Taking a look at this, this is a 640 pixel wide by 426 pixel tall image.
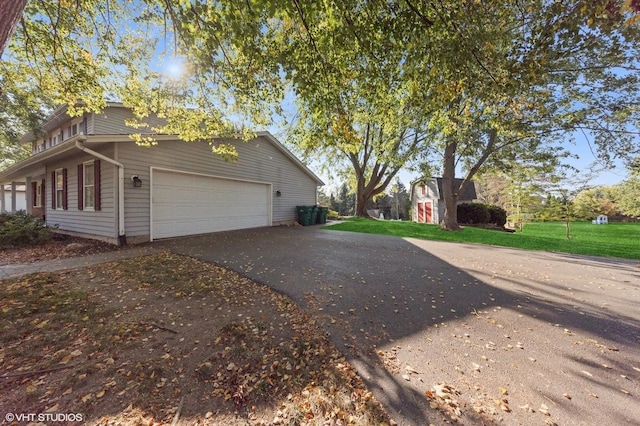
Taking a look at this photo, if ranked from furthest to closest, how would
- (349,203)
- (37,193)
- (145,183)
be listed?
(349,203), (37,193), (145,183)

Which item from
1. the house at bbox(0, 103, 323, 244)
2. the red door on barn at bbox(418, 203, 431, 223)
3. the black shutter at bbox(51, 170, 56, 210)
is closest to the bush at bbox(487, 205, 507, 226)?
the red door on barn at bbox(418, 203, 431, 223)

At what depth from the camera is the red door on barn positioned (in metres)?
24.6

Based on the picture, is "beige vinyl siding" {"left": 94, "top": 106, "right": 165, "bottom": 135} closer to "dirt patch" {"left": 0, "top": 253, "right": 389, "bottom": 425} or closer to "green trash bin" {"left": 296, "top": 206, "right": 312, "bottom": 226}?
"green trash bin" {"left": 296, "top": 206, "right": 312, "bottom": 226}

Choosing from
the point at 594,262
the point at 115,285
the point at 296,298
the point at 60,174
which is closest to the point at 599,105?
the point at 594,262

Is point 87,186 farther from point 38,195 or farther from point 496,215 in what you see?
point 496,215

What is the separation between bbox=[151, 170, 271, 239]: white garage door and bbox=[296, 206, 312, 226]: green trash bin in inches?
81.8

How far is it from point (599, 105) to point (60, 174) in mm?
20088

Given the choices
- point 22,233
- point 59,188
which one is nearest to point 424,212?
point 59,188

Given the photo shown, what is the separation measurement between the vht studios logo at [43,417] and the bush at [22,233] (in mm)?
Answer: 8684

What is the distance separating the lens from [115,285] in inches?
162

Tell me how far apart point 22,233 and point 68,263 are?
394cm

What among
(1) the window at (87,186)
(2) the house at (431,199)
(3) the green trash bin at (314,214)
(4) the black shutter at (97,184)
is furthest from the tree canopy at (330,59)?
(2) the house at (431,199)

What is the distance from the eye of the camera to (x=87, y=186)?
8266mm

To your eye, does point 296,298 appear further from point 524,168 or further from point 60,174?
point 524,168
